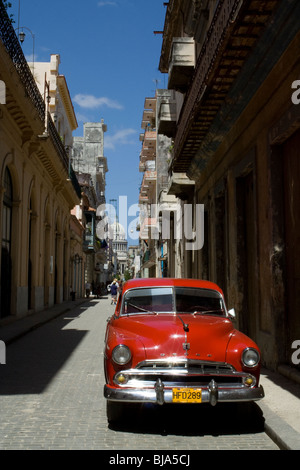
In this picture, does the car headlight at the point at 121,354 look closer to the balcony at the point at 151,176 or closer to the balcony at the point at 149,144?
the balcony at the point at 151,176

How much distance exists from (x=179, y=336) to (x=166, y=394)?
66 cm

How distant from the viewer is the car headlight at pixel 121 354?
17.0 ft

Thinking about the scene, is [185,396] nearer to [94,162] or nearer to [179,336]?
[179,336]

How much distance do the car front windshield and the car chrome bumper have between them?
5.00 feet

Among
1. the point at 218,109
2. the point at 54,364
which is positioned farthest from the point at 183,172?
the point at 54,364

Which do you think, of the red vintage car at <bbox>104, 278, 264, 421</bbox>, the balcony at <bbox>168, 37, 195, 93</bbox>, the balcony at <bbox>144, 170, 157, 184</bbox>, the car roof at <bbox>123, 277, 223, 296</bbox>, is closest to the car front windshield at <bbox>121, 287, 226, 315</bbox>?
the car roof at <bbox>123, 277, 223, 296</bbox>

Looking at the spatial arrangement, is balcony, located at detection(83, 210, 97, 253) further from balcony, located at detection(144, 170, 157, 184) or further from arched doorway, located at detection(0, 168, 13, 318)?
arched doorway, located at detection(0, 168, 13, 318)

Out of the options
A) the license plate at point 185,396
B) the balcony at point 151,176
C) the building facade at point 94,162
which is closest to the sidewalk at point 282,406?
the license plate at point 185,396

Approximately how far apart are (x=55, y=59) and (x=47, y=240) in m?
10.5

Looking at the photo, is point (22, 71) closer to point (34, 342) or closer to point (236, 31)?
point (34, 342)

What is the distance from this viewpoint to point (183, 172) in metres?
17.9

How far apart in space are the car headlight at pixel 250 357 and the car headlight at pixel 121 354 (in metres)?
1.19

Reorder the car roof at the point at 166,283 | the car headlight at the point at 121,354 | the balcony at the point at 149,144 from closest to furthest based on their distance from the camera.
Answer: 1. the car headlight at the point at 121,354
2. the car roof at the point at 166,283
3. the balcony at the point at 149,144

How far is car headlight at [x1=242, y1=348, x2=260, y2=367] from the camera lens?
5.26 meters
